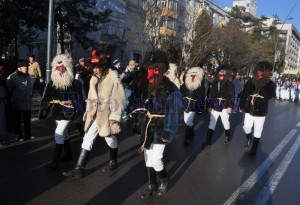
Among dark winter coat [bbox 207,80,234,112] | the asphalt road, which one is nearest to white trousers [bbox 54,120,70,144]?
the asphalt road

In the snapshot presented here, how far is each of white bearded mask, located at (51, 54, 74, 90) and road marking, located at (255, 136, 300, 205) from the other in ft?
11.1

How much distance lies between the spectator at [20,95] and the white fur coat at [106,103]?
2.77m

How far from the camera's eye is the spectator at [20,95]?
7.34 metres

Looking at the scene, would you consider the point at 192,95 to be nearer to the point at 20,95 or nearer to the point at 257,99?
the point at 257,99

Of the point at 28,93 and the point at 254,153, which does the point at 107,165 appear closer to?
the point at 28,93

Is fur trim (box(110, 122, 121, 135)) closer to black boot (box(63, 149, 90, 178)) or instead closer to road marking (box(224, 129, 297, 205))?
black boot (box(63, 149, 90, 178))

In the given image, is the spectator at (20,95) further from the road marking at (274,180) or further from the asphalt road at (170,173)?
the road marking at (274,180)

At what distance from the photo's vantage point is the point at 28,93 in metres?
7.52

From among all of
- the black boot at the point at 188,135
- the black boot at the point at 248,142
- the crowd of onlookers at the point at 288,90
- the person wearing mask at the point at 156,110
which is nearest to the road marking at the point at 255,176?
the black boot at the point at 248,142

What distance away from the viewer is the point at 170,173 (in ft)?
19.2

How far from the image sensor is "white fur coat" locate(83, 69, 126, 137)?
5.20 metres

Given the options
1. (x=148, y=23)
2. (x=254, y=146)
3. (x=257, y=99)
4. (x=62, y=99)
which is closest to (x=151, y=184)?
(x=62, y=99)

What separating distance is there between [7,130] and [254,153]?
5.27m

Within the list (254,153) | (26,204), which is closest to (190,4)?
(254,153)
